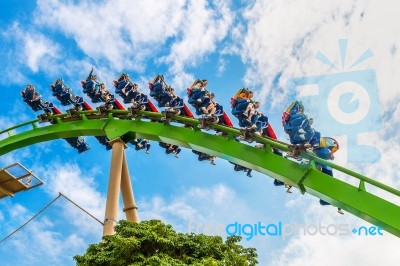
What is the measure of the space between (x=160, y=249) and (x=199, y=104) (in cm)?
323

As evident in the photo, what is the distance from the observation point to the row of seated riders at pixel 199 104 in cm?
836

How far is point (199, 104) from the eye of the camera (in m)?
9.63

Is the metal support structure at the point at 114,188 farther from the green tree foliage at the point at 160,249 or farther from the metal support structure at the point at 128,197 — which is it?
the green tree foliage at the point at 160,249

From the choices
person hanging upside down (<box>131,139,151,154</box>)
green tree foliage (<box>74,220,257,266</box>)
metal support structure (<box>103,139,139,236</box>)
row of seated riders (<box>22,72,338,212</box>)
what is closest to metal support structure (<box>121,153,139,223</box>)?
metal support structure (<box>103,139,139,236</box>)

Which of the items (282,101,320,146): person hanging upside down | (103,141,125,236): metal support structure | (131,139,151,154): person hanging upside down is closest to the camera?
(282,101,320,146): person hanging upside down

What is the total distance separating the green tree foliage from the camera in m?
7.08

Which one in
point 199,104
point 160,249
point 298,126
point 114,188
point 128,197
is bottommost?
point 160,249

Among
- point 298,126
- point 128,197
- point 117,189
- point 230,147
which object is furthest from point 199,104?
point 128,197

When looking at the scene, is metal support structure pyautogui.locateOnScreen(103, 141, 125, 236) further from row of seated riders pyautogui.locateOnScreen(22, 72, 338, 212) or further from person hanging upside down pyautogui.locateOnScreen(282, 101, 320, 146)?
person hanging upside down pyautogui.locateOnScreen(282, 101, 320, 146)

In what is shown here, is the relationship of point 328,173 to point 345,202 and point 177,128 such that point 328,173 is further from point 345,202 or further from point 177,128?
point 177,128

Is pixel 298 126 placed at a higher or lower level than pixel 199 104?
lower

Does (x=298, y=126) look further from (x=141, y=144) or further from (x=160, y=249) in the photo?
(x=141, y=144)

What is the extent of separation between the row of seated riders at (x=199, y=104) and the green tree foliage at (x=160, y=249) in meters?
2.05

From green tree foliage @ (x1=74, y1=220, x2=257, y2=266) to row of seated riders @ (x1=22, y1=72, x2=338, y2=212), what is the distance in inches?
80.8
